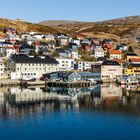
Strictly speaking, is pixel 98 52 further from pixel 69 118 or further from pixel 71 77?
pixel 69 118

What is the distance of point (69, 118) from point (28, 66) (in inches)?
1252

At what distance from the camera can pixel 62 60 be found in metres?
63.8

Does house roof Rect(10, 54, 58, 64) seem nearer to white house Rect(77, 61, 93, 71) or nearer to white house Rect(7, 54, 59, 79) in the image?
white house Rect(7, 54, 59, 79)

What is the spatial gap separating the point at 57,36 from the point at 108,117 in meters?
55.4

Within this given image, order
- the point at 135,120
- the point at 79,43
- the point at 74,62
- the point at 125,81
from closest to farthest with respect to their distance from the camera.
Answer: the point at 135,120, the point at 125,81, the point at 74,62, the point at 79,43

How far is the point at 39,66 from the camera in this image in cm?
5791

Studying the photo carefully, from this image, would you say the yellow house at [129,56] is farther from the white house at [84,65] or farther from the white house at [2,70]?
the white house at [2,70]

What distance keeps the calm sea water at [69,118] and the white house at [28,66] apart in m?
20.0

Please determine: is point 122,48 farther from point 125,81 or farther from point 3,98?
point 3,98

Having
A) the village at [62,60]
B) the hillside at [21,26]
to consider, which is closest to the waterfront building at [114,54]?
the village at [62,60]

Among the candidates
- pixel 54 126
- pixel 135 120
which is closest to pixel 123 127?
pixel 135 120

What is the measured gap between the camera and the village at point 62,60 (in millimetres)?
56094

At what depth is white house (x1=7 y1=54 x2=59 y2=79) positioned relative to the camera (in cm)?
5625

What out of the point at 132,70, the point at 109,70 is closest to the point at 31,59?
the point at 109,70
